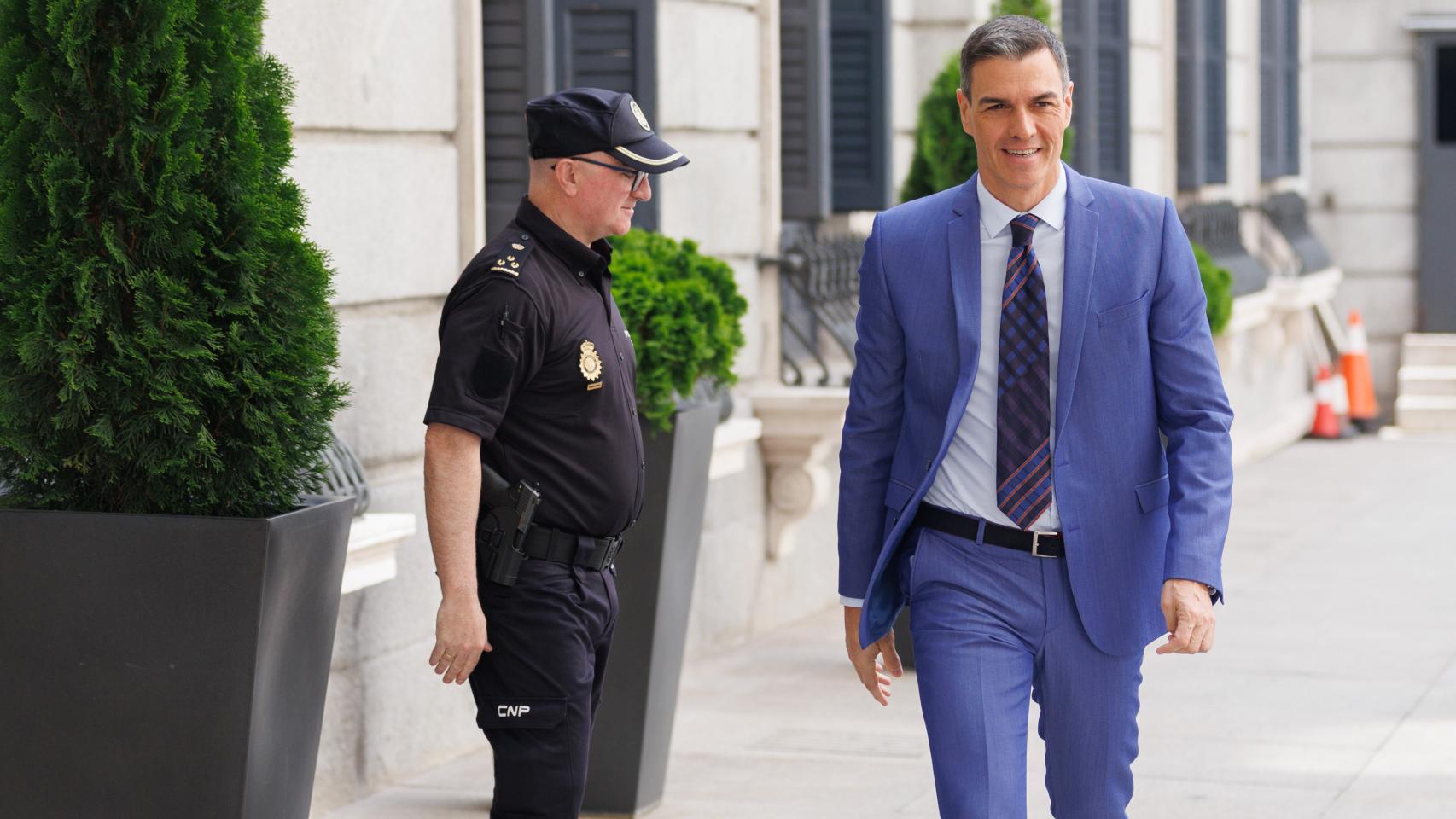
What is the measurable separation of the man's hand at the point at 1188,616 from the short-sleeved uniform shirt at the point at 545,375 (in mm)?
1071

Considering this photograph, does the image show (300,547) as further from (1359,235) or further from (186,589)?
(1359,235)

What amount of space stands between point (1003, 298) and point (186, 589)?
1479mm

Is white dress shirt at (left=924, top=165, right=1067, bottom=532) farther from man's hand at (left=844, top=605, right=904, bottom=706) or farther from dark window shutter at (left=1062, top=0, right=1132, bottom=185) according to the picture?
dark window shutter at (left=1062, top=0, right=1132, bottom=185)

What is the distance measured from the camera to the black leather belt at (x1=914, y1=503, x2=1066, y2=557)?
12.7 ft

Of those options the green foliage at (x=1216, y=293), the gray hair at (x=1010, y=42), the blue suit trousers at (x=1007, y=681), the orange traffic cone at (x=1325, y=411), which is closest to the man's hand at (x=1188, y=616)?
the blue suit trousers at (x=1007, y=681)

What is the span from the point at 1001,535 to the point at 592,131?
43.2 inches

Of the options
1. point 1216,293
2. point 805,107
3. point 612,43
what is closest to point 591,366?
point 612,43

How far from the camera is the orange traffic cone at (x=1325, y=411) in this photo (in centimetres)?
1875

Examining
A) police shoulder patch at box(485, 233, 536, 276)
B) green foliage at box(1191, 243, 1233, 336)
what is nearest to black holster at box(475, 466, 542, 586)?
police shoulder patch at box(485, 233, 536, 276)

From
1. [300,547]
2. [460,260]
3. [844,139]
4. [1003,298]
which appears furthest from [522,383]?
[844,139]

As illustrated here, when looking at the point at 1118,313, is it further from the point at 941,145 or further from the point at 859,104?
the point at 859,104

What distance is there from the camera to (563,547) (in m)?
4.16

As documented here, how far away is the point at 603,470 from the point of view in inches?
167

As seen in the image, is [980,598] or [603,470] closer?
[980,598]
